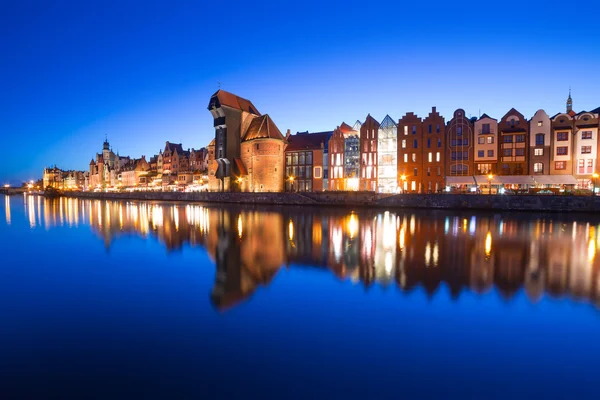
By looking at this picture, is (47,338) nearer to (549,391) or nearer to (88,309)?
(88,309)

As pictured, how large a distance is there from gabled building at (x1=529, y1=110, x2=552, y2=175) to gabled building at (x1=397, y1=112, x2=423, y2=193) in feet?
44.8

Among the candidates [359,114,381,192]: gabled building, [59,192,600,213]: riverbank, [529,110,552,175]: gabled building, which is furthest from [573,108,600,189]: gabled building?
[359,114,381,192]: gabled building

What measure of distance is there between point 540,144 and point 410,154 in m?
16.1

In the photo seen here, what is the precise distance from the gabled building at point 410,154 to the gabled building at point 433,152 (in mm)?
676

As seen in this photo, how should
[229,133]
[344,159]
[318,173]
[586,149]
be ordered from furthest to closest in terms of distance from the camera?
A: [229,133], [318,173], [344,159], [586,149]

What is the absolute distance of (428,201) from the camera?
40.5 m

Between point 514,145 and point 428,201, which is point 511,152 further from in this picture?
point 428,201

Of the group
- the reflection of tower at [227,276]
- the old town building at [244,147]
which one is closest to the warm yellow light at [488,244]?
the reflection of tower at [227,276]

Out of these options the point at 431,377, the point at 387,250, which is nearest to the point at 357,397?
the point at 431,377

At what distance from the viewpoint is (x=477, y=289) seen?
28.9ft

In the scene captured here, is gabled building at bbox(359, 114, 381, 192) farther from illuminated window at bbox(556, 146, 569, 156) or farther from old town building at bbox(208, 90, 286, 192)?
illuminated window at bbox(556, 146, 569, 156)

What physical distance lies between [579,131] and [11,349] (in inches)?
2182

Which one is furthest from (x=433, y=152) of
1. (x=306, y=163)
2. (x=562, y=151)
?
(x=306, y=163)

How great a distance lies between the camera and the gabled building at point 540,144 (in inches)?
1708
